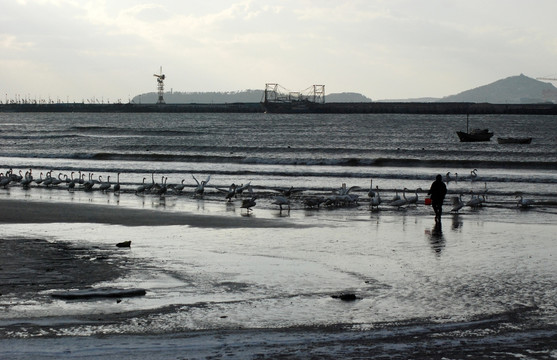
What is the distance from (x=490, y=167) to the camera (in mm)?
44812

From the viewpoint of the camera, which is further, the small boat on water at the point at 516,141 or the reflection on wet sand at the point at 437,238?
the small boat on water at the point at 516,141

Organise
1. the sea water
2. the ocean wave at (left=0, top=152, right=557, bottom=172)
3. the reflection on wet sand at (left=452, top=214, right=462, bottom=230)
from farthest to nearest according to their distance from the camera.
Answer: the ocean wave at (left=0, top=152, right=557, bottom=172) < the reflection on wet sand at (left=452, top=214, right=462, bottom=230) < the sea water

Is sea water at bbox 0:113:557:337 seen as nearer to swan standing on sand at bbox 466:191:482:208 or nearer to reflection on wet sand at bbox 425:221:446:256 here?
reflection on wet sand at bbox 425:221:446:256

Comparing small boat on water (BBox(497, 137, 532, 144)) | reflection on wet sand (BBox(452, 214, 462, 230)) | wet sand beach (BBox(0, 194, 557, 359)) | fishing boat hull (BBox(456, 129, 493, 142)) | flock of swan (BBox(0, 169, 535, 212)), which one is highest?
fishing boat hull (BBox(456, 129, 493, 142))

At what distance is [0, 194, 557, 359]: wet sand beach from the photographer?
27.9 ft

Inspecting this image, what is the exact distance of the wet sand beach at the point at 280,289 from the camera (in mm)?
8500

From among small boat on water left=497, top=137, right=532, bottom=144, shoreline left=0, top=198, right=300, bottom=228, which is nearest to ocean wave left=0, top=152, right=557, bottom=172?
shoreline left=0, top=198, right=300, bottom=228

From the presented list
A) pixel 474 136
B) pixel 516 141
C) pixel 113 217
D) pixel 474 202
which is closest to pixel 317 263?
pixel 113 217

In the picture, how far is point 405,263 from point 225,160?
117 feet

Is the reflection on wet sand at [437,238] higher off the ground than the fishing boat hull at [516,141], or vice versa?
the fishing boat hull at [516,141]

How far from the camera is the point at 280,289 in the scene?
11.1 meters

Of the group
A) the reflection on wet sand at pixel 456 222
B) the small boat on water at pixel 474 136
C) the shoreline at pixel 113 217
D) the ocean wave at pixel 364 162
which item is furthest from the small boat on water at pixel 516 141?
the shoreline at pixel 113 217

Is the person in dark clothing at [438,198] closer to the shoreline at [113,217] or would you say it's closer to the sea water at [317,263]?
the sea water at [317,263]

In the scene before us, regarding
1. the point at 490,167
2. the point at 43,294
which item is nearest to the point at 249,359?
the point at 43,294
